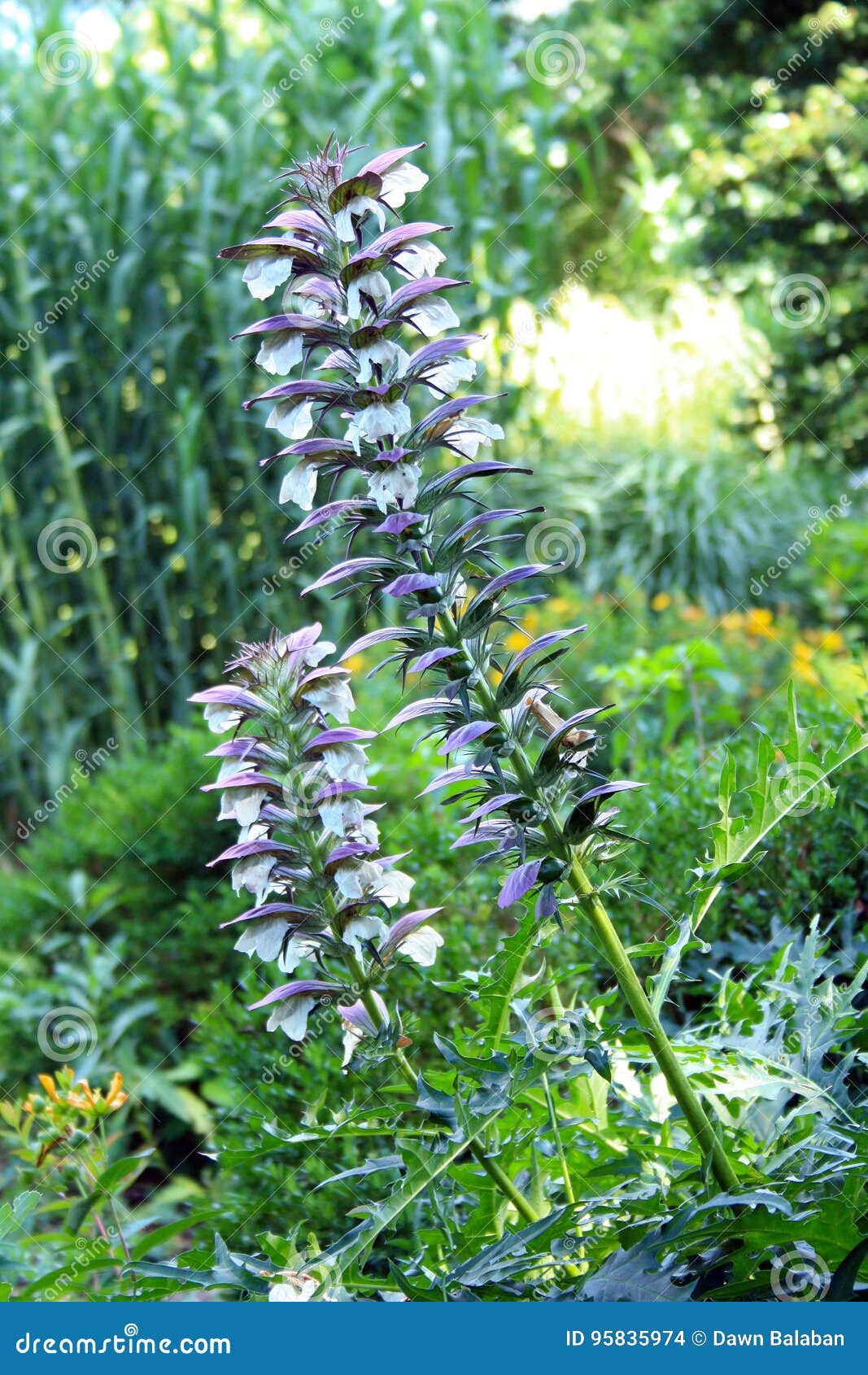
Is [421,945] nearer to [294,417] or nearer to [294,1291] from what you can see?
[294,1291]

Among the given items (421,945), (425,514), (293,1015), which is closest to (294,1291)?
Answer: (293,1015)

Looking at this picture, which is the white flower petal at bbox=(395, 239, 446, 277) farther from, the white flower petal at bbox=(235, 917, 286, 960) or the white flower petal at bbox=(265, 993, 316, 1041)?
the white flower petal at bbox=(265, 993, 316, 1041)

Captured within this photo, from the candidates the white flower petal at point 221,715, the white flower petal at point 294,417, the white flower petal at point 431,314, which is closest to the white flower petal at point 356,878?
the white flower petal at point 221,715

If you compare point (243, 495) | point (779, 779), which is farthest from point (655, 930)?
point (243, 495)

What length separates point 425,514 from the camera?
1.40 meters

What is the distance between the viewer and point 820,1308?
128 centimetres

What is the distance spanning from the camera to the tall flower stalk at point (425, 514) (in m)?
1.36

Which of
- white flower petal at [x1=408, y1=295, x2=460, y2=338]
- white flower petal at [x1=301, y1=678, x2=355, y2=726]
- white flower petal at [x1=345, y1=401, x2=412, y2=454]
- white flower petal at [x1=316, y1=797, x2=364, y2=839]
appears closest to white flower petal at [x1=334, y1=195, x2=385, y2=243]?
white flower petal at [x1=408, y1=295, x2=460, y2=338]

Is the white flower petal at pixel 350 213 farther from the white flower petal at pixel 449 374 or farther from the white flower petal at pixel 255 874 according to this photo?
the white flower petal at pixel 255 874

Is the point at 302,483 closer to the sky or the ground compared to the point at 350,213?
closer to the ground

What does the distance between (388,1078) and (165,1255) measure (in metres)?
1.17

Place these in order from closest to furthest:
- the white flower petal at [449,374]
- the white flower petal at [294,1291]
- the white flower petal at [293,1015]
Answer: the white flower petal at [294,1291]
the white flower petal at [449,374]
the white flower petal at [293,1015]

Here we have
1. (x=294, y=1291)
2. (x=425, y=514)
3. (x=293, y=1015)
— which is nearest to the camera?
(x=294, y=1291)

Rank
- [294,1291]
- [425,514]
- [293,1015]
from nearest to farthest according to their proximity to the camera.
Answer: [294,1291] → [425,514] → [293,1015]
